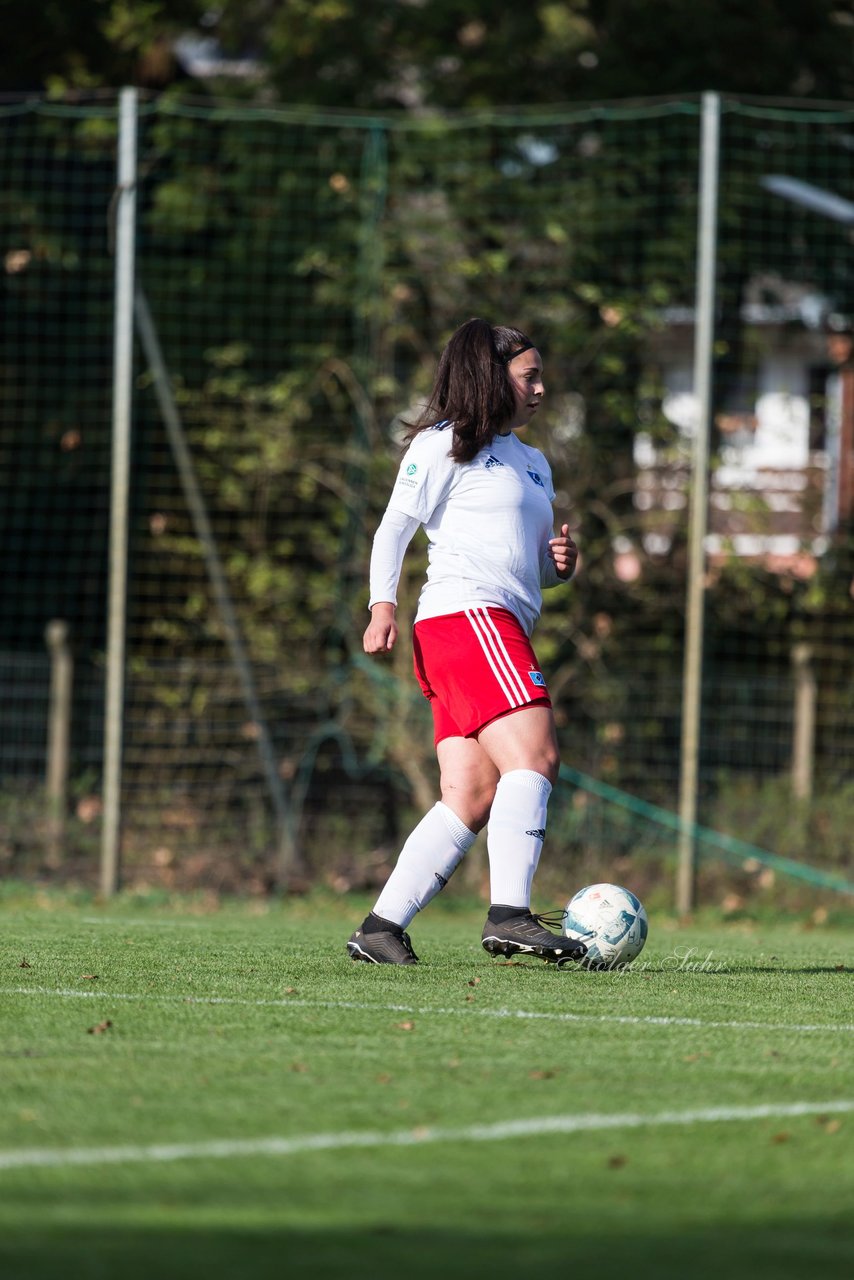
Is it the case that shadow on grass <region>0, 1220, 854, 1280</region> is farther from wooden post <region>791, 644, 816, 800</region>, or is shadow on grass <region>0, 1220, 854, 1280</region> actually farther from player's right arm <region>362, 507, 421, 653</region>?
wooden post <region>791, 644, 816, 800</region>

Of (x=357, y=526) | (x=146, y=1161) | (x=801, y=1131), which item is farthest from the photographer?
(x=357, y=526)

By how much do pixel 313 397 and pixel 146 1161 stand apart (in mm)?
10760

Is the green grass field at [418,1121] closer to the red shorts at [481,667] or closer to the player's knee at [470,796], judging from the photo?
the player's knee at [470,796]

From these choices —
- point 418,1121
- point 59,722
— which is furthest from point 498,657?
point 59,722

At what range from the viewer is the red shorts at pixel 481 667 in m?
5.86

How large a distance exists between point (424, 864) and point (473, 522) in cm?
107

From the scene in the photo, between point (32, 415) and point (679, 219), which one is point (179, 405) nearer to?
point (32, 415)

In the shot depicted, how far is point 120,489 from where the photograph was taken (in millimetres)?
11227

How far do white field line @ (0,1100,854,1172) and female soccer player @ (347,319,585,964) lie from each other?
6.89ft

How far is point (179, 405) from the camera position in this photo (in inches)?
527

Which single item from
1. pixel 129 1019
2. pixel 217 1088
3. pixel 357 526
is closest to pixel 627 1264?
pixel 217 1088

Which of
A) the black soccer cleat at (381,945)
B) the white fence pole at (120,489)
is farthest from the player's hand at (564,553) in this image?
the white fence pole at (120,489)

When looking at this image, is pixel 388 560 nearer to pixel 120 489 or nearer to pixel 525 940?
pixel 525 940

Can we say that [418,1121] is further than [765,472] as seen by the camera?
No
